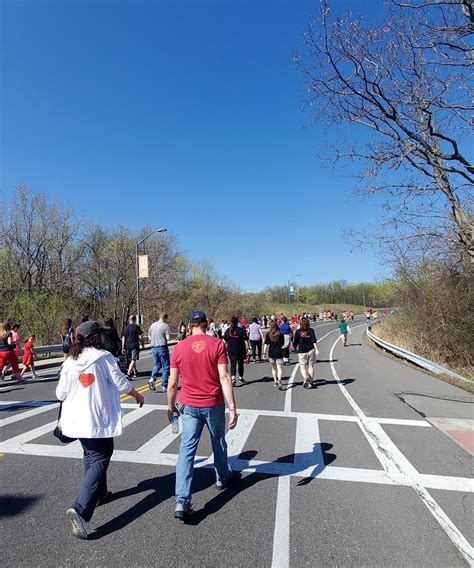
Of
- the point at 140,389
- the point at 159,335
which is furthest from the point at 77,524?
the point at 140,389

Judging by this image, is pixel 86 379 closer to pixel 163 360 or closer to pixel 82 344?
pixel 82 344

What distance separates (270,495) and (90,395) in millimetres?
2084

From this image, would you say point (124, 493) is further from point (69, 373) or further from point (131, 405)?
point (131, 405)

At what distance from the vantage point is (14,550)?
2.96 m

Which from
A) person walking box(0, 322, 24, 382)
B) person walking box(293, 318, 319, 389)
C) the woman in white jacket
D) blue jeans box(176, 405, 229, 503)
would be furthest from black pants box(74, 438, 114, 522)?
person walking box(0, 322, 24, 382)

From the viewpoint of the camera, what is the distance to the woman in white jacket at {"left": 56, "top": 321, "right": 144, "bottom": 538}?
3305 millimetres

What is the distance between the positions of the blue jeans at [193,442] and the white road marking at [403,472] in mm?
2024

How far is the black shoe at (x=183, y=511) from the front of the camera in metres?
3.32

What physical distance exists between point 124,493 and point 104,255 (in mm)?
38052

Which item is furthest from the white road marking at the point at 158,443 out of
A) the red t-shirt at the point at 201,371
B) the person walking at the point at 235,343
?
the person walking at the point at 235,343

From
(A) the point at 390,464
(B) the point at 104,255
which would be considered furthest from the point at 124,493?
(B) the point at 104,255

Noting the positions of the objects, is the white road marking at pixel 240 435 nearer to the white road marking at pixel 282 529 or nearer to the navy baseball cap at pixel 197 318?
the white road marking at pixel 282 529

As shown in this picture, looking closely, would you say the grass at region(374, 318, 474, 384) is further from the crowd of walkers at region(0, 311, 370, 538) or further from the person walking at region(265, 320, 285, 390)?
the crowd of walkers at region(0, 311, 370, 538)

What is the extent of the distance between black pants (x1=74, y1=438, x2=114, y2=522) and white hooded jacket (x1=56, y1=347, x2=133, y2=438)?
13cm
